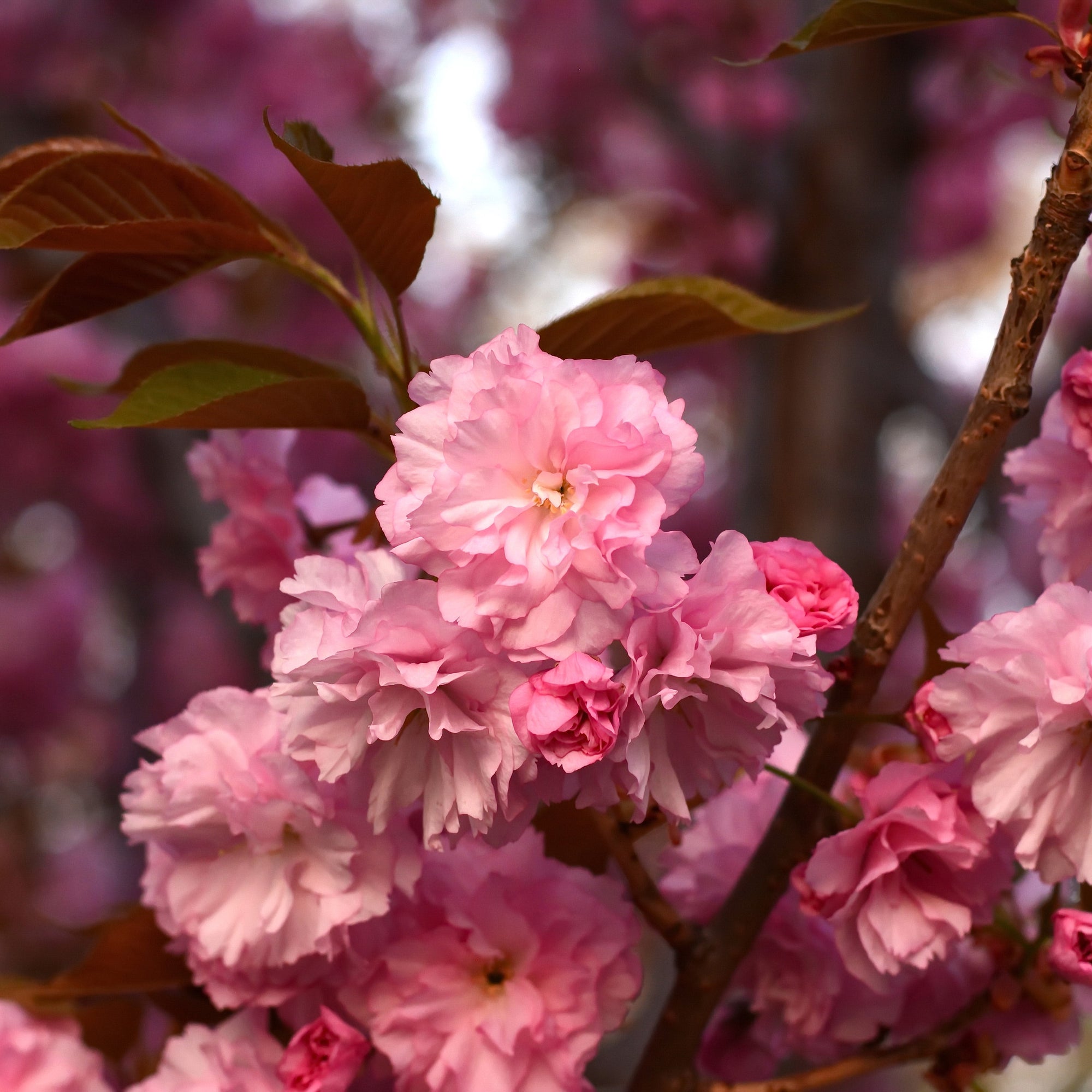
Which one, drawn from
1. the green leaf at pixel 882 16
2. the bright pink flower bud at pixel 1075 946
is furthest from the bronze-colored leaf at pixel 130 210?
the bright pink flower bud at pixel 1075 946

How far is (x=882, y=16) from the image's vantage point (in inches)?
20.1

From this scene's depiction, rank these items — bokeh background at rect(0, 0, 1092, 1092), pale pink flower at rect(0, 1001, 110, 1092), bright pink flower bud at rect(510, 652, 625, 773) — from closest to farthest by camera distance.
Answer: bright pink flower bud at rect(510, 652, 625, 773) < pale pink flower at rect(0, 1001, 110, 1092) < bokeh background at rect(0, 0, 1092, 1092)

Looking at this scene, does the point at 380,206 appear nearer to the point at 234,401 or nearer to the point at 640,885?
the point at 234,401

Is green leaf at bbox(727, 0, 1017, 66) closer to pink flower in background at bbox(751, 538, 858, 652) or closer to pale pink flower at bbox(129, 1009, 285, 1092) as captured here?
pink flower in background at bbox(751, 538, 858, 652)

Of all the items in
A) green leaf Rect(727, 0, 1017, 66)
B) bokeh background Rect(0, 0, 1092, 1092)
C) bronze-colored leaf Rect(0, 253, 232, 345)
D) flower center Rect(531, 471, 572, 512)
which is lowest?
bokeh background Rect(0, 0, 1092, 1092)

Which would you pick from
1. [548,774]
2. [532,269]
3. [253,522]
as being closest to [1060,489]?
[548,774]

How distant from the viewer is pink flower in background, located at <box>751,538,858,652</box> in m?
0.42

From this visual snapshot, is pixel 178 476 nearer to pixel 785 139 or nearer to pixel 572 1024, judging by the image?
pixel 785 139

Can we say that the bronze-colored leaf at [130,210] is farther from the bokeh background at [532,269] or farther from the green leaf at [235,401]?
the bokeh background at [532,269]

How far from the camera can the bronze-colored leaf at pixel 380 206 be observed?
0.48 m

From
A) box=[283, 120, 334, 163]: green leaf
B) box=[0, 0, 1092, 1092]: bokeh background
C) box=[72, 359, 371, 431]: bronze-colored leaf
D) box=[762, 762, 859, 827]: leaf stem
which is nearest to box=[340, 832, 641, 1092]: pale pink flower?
box=[762, 762, 859, 827]: leaf stem

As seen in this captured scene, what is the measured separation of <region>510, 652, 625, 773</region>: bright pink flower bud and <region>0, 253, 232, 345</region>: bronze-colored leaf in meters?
0.27

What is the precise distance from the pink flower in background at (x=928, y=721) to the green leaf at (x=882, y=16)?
277 millimetres

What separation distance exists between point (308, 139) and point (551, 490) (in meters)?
0.21
